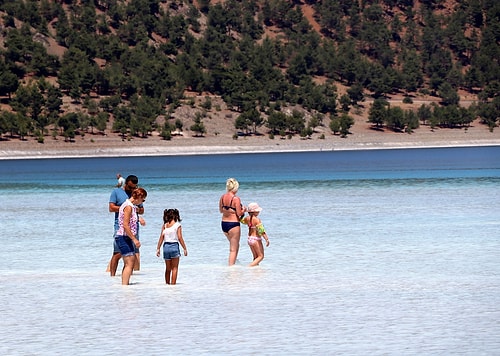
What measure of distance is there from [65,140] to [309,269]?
159103 millimetres

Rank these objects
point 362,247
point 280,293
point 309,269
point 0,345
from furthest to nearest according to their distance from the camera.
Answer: point 362,247 < point 309,269 < point 280,293 < point 0,345

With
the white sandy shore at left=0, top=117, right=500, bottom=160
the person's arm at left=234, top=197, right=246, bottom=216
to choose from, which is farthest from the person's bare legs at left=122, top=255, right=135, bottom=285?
the white sandy shore at left=0, top=117, right=500, bottom=160

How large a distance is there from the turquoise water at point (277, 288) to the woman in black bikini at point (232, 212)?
2.02ft

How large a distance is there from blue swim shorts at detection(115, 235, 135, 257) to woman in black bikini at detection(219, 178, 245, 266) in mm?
3289

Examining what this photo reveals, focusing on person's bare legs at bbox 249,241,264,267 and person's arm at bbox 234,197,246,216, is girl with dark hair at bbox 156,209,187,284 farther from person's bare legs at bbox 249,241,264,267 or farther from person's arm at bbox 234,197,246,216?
person's bare legs at bbox 249,241,264,267

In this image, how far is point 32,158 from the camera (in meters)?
171

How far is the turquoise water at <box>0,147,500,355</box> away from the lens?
686 inches

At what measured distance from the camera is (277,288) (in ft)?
74.6

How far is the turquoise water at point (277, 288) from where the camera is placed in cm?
1742

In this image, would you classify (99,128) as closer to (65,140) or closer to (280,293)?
(65,140)

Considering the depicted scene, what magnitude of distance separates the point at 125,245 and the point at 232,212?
391 cm

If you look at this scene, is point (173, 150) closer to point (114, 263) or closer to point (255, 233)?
point (255, 233)

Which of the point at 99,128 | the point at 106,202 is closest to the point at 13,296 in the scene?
the point at 106,202

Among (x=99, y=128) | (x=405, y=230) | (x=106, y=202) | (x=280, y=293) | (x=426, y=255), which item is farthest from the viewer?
(x=99, y=128)
